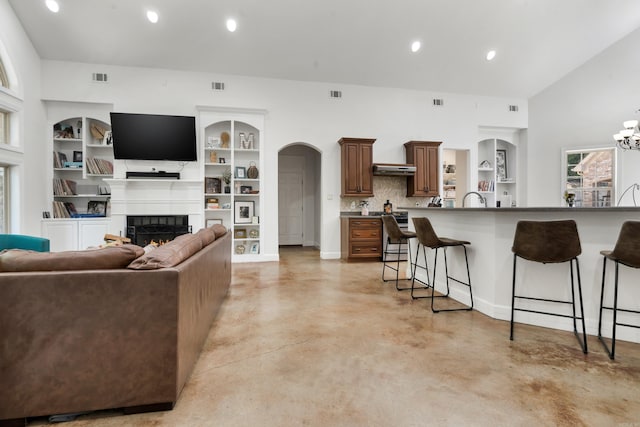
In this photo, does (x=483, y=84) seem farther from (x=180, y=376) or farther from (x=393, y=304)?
(x=180, y=376)

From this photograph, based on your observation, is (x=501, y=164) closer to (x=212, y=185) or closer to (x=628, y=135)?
(x=628, y=135)

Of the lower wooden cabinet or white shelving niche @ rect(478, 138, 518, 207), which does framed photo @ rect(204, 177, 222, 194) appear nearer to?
the lower wooden cabinet

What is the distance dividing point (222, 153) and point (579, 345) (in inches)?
233

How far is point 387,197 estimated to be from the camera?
6.98 m

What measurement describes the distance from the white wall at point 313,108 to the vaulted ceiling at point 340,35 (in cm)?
23

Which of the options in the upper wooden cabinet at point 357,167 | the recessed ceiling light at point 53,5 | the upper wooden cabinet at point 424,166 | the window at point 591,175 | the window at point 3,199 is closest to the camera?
the recessed ceiling light at point 53,5

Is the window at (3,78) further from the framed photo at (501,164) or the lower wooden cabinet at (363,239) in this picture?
the framed photo at (501,164)

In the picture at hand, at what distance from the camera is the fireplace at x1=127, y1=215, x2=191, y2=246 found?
5664 millimetres

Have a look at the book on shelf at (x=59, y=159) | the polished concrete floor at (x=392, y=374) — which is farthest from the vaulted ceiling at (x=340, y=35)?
the polished concrete floor at (x=392, y=374)

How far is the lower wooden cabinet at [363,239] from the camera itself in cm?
622

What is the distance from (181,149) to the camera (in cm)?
584

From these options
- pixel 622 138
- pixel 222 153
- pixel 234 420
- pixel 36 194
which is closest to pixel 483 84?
pixel 622 138

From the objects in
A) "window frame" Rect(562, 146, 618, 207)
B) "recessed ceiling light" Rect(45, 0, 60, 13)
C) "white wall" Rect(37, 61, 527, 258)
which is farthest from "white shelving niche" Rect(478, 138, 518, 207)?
"recessed ceiling light" Rect(45, 0, 60, 13)

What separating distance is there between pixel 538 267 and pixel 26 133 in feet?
23.5
